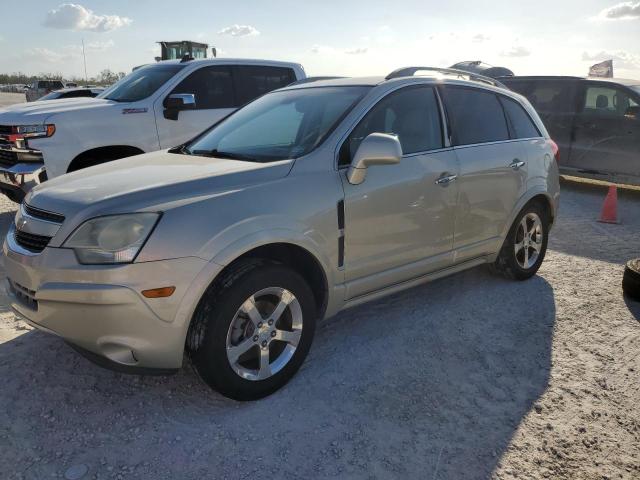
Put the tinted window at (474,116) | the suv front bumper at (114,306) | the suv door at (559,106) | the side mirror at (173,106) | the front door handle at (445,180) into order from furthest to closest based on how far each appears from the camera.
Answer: the suv door at (559,106) → the side mirror at (173,106) → the tinted window at (474,116) → the front door handle at (445,180) → the suv front bumper at (114,306)

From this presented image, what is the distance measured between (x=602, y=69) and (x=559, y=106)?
32.1ft

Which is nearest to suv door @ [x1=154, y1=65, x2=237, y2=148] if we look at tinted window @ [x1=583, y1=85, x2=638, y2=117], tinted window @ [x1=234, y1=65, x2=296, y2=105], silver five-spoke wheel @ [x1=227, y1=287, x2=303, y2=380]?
tinted window @ [x1=234, y1=65, x2=296, y2=105]

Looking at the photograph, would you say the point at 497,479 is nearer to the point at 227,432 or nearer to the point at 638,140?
the point at 227,432

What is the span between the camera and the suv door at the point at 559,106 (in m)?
9.41

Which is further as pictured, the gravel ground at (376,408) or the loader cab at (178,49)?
the loader cab at (178,49)

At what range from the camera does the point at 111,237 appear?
250 cm

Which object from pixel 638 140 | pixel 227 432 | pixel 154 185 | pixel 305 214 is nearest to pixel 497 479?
pixel 227 432

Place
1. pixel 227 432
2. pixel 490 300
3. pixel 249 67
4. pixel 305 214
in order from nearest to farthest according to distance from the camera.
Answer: pixel 227 432, pixel 305 214, pixel 490 300, pixel 249 67

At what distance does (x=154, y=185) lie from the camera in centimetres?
273

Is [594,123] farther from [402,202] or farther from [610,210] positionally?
[402,202]

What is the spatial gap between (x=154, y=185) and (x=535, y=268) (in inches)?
142

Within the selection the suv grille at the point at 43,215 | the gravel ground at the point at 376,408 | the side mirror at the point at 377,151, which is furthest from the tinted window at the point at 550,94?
the suv grille at the point at 43,215

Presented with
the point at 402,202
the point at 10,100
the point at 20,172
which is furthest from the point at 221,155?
the point at 10,100

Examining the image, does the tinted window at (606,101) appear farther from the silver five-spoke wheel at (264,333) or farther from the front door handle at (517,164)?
the silver five-spoke wheel at (264,333)
